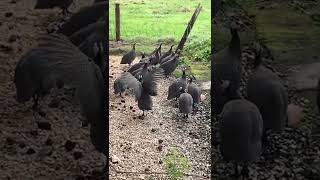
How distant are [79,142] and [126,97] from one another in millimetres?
328

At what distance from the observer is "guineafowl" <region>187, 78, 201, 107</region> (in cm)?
198

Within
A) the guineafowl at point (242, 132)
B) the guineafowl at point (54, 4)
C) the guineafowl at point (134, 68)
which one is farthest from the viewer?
the guineafowl at point (134, 68)

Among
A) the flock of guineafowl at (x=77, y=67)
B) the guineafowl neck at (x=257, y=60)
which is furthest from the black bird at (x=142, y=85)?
the guineafowl neck at (x=257, y=60)

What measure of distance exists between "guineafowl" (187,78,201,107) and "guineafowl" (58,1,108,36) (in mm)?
548

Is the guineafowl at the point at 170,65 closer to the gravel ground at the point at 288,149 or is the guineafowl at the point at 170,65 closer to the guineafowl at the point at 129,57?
the guineafowl at the point at 129,57

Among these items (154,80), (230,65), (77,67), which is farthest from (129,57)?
(230,65)

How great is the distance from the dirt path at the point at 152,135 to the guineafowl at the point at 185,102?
4 centimetres

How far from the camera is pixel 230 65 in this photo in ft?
5.98

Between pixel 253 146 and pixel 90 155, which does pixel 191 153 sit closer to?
pixel 253 146

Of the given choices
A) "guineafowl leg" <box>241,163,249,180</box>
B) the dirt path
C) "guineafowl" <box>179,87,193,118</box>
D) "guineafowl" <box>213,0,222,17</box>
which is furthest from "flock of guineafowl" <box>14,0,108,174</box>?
"guineafowl leg" <box>241,163,249,180</box>

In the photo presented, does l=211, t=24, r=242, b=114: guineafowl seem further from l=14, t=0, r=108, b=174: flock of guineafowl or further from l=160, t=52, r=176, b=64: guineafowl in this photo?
l=14, t=0, r=108, b=174: flock of guineafowl

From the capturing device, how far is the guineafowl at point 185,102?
6.39 feet

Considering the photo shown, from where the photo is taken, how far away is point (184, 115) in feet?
6.52

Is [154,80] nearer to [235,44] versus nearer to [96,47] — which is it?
[96,47]
